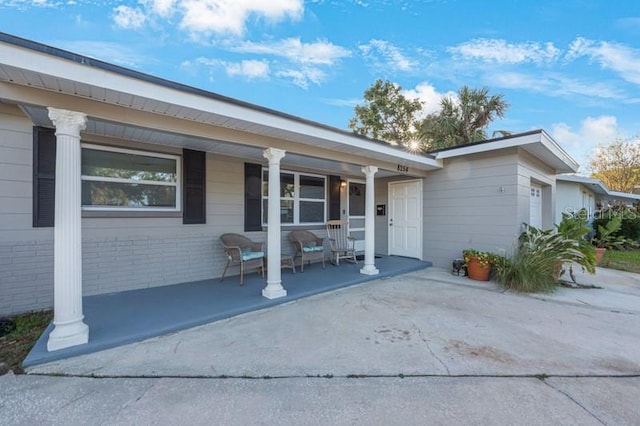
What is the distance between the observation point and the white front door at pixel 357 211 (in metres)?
7.23

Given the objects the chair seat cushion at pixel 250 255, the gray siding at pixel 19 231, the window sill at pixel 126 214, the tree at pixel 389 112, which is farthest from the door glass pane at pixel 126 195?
the tree at pixel 389 112

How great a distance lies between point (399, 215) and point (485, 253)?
92.9 inches

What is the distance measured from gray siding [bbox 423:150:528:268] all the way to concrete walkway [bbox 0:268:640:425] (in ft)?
7.14

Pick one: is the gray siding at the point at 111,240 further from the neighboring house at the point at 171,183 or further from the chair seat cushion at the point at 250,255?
the chair seat cushion at the point at 250,255

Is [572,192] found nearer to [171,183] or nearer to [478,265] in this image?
[478,265]

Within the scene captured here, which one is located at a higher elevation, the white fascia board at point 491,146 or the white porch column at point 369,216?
the white fascia board at point 491,146

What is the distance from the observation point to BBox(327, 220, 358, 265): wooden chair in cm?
629

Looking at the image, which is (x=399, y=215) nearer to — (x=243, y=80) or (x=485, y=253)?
(x=485, y=253)

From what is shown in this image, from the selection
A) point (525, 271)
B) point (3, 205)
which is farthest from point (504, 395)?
point (3, 205)

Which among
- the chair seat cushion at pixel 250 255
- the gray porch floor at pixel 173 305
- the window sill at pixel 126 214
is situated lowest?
the gray porch floor at pixel 173 305

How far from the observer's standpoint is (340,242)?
6859 mm

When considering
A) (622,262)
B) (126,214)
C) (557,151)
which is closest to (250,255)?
(126,214)

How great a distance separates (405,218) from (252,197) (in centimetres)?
402

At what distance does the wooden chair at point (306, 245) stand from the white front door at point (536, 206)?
17.5 ft
